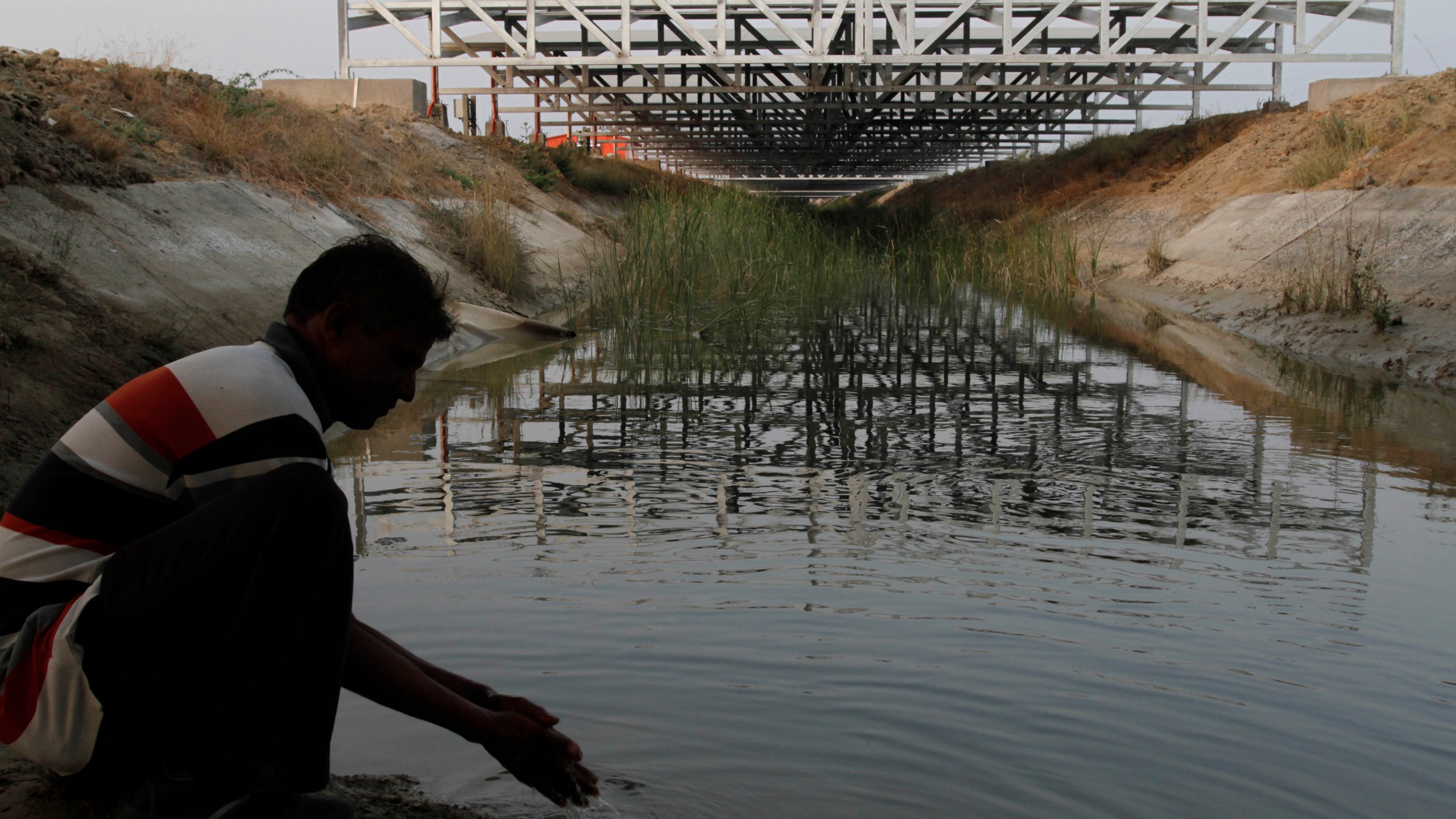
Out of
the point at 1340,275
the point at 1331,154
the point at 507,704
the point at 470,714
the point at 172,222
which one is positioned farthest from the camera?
the point at 1331,154

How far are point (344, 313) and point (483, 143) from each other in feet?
71.5

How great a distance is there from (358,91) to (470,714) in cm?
2319

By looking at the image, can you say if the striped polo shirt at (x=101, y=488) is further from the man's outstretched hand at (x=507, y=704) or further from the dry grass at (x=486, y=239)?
the dry grass at (x=486, y=239)

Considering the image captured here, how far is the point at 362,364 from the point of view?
7.59ft

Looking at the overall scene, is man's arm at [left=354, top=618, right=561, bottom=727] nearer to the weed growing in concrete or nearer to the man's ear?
the man's ear

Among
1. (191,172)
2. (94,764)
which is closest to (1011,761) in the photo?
(94,764)

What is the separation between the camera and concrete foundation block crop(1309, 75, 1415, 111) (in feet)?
→ 74.2

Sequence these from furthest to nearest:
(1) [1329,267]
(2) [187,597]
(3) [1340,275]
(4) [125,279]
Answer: (1) [1329,267], (3) [1340,275], (4) [125,279], (2) [187,597]

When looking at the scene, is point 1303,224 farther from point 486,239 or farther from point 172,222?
point 172,222

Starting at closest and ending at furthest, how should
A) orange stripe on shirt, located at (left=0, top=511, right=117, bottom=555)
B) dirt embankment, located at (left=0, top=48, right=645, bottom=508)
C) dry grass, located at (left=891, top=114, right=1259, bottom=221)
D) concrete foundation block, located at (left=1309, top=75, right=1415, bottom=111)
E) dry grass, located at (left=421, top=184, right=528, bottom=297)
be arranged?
orange stripe on shirt, located at (left=0, top=511, right=117, bottom=555) → dirt embankment, located at (left=0, top=48, right=645, bottom=508) → dry grass, located at (left=421, top=184, right=528, bottom=297) → concrete foundation block, located at (left=1309, top=75, right=1415, bottom=111) → dry grass, located at (left=891, top=114, right=1259, bottom=221)

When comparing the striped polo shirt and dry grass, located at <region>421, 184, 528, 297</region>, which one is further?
dry grass, located at <region>421, 184, 528, 297</region>

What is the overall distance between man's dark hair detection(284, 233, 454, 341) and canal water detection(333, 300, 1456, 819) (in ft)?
3.47

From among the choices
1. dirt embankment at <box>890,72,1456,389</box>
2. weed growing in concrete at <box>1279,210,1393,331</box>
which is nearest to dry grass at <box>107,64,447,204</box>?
dirt embankment at <box>890,72,1456,389</box>

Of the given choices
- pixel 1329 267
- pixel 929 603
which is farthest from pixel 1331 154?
pixel 929 603
